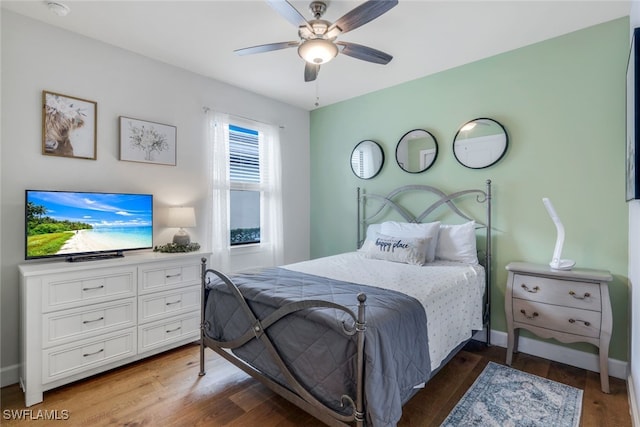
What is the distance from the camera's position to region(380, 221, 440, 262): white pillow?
2955 millimetres

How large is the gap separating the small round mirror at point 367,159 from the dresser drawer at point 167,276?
2.29 meters

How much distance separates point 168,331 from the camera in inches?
108

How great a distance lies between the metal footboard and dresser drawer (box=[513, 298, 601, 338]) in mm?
1781

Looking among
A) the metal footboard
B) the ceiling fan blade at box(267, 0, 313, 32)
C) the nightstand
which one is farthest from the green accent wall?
the metal footboard

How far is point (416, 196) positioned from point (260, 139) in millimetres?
2123

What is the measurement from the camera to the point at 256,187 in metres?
4.03

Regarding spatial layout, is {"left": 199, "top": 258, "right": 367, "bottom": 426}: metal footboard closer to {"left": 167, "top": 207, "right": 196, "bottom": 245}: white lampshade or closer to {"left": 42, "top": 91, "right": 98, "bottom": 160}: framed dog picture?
{"left": 167, "top": 207, "right": 196, "bottom": 245}: white lampshade

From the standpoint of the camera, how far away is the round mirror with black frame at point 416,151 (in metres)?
3.43

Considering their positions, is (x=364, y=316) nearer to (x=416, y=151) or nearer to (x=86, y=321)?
(x=86, y=321)

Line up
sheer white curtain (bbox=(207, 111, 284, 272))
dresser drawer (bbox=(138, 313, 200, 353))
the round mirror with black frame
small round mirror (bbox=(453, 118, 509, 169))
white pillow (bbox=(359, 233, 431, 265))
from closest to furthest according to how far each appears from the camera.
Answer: dresser drawer (bbox=(138, 313, 200, 353)), white pillow (bbox=(359, 233, 431, 265)), small round mirror (bbox=(453, 118, 509, 169)), the round mirror with black frame, sheer white curtain (bbox=(207, 111, 284, 272))

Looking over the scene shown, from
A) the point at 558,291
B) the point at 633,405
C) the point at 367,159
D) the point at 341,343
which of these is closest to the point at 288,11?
the point at 341,343

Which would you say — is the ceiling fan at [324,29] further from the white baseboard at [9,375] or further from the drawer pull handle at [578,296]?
the white baseboard at [9,375]

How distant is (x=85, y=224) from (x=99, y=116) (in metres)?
0.98

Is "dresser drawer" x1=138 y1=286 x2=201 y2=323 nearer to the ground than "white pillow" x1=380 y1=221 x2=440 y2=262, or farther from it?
nearer to the ground
